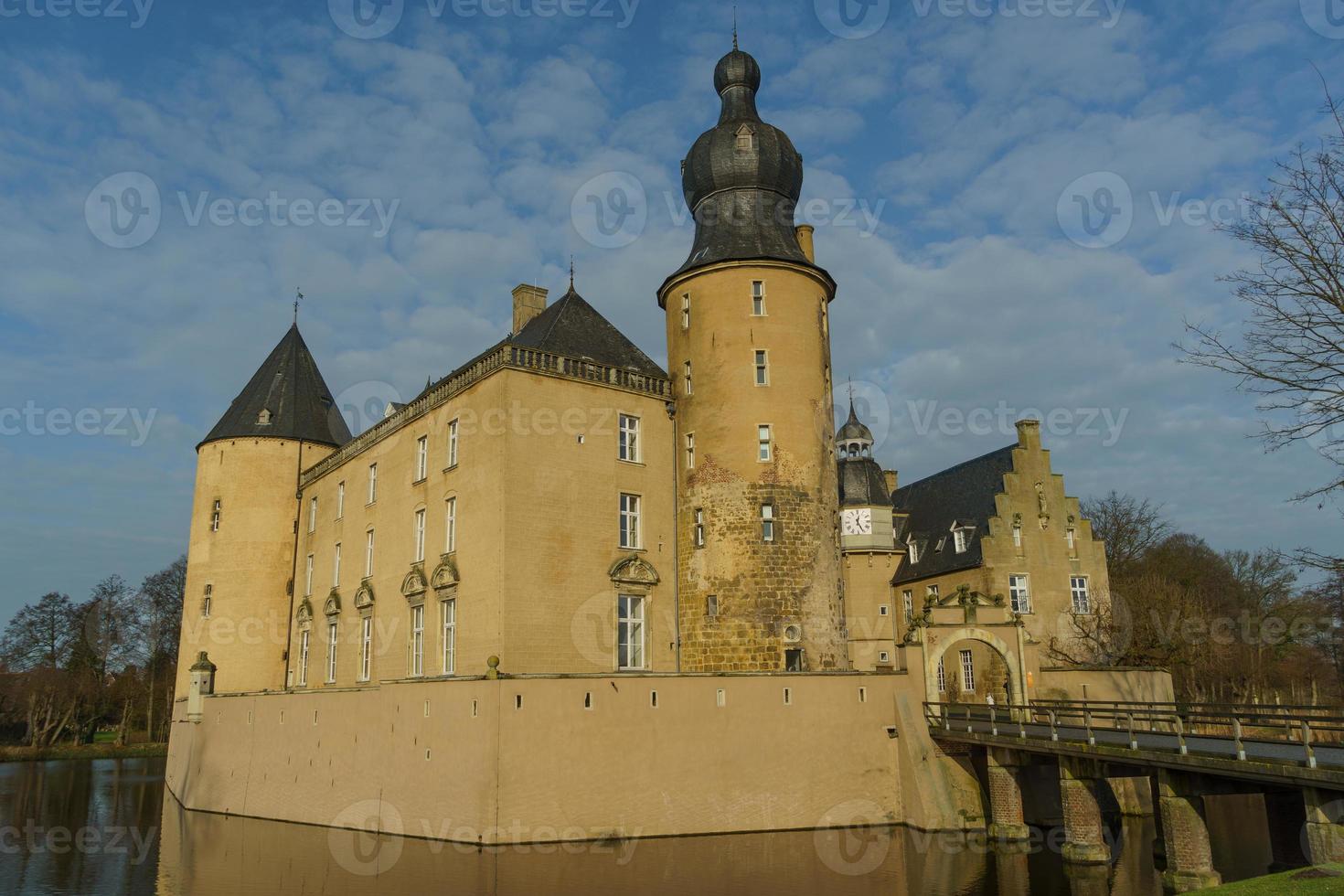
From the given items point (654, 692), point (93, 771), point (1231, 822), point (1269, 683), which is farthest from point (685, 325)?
point (93, 771)

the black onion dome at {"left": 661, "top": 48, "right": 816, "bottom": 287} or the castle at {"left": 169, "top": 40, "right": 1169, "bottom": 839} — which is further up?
the black onion dome at {"left": 661, "top": 48, "right": 816, "bottom": 287}

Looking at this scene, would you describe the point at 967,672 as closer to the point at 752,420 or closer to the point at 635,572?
the point at 752,420

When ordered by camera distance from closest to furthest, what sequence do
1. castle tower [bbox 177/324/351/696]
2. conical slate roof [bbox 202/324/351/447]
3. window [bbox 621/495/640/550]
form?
window [bbox 621/495/640/550] < castle tower [bbox 177/324/351/696] < conical slate roof [bbox 202/324/351/447]

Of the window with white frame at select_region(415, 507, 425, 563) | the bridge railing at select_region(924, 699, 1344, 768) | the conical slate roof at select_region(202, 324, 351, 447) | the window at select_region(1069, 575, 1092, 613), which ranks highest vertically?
the conical slate roof at select_region(202, 324, 351, 447)

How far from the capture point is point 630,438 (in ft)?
86.9

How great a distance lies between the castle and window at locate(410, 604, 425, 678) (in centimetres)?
13

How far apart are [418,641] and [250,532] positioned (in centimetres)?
1377

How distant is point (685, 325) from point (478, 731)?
12820 mm

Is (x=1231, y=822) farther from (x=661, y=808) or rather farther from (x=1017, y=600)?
(x=661, y=808)

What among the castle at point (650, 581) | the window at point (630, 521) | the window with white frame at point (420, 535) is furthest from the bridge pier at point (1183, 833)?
the window with white frame at point (420, 535)

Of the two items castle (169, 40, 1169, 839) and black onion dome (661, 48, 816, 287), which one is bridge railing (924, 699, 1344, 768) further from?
black onion dome (661, 48, 816, 287)

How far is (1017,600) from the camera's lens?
33500 mm

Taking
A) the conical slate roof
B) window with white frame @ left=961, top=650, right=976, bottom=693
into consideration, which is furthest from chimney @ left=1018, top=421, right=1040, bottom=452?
the conical slate roof

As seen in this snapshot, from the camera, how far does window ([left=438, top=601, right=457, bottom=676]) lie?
80.2ft
